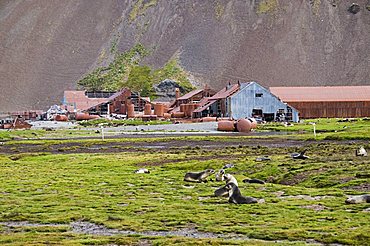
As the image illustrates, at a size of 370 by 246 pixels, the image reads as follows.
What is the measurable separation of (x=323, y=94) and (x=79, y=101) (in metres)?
59.0

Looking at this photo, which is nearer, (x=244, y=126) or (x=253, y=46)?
(x=244, y=126)

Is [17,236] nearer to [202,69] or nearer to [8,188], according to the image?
[8,188]

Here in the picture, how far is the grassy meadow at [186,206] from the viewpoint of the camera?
1658 cm

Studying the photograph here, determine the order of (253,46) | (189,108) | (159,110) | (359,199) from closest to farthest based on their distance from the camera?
1. (359,199)
2. (189,108)
3. (159,110)
4. (253,46)

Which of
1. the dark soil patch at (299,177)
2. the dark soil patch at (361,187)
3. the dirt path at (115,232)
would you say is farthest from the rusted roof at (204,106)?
the dirt path at (115,232)

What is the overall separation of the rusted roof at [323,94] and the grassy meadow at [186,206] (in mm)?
94642

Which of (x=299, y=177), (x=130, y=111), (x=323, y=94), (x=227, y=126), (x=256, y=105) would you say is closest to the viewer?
(x=299, y=177)

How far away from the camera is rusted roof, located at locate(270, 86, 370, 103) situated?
129500 millimetres

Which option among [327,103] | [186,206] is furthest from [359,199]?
[327,103]

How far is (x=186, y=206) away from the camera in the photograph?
21.5 meters

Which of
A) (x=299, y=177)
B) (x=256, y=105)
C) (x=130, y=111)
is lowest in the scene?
(x=299, y=177)

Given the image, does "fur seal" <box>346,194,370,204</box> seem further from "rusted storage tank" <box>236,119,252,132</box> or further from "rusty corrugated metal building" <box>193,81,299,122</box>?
"rusty corrugated metal building" <box>193,81,299,122</box>

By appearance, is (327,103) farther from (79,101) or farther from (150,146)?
(150,146)

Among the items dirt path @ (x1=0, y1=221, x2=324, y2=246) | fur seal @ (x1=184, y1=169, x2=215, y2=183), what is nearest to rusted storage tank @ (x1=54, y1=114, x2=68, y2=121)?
fur seal @ (x1=184, y1=169, x2=215, y2=183)
